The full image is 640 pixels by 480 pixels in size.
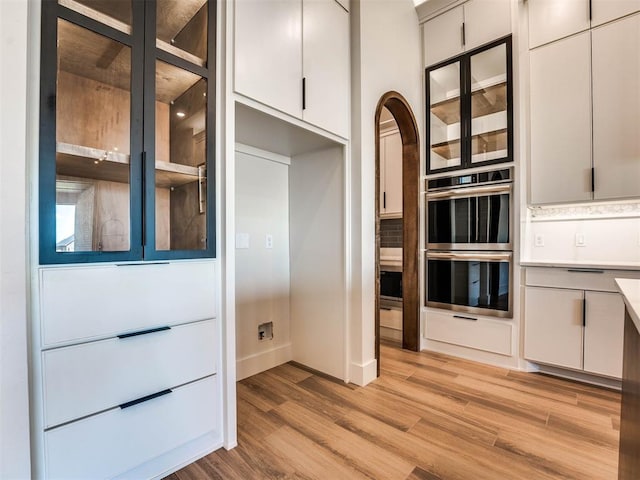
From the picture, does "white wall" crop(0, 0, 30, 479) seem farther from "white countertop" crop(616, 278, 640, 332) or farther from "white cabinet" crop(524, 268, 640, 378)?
"white cabinet" crop(524, 268, 640, 378)

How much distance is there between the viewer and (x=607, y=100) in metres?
2.32

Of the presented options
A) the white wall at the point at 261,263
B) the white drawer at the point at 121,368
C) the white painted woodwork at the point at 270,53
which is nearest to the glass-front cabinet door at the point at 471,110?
the white wall at the point at 261,263

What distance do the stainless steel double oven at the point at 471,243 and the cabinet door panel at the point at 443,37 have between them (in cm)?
119

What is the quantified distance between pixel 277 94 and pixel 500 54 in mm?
2142

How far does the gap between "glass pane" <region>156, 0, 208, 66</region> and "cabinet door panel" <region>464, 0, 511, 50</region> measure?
7.93 feet

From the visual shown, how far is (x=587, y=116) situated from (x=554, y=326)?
5.30 ft

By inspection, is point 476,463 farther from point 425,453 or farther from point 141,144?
point 141,144

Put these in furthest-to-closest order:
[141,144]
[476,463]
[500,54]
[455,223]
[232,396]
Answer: [455,223]
[500,54]
[232,396]
[476,463]
[141,144]

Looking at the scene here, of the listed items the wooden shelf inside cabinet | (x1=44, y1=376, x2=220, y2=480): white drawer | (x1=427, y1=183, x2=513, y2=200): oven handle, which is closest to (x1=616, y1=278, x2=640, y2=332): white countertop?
(x1=427, y1=183, x2=513, y2=200): oven handle

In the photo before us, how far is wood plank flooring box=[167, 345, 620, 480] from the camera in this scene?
1.48 m

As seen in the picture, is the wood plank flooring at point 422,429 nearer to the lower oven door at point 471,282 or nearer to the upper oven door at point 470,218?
the lower oven door at point 471,282

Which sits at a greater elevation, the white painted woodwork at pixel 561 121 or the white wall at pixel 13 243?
the white painted woodwork at pixel 561 121

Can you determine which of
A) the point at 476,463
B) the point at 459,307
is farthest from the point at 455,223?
the point at 476,463

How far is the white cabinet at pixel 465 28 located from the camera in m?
2.70
